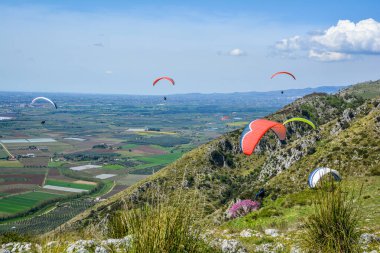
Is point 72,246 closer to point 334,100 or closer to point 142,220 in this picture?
point 142,220

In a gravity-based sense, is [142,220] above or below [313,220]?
above

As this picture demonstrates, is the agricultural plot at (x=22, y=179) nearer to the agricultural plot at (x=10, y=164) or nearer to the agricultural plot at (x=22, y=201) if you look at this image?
the agricultural plot at (x=22, y=201)

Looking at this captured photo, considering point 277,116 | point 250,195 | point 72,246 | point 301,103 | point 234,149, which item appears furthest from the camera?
point 301,103

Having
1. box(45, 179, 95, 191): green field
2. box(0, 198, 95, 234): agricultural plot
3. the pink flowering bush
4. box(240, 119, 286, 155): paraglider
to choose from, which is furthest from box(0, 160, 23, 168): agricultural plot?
box(240, 119, 286, 155): paraglider

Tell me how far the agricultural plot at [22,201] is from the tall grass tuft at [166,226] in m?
108

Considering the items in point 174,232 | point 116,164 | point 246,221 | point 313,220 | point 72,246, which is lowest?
point 116,164

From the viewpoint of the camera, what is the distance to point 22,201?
11588 cm

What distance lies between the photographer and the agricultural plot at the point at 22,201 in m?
106

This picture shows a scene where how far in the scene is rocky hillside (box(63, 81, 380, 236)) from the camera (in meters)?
37.6

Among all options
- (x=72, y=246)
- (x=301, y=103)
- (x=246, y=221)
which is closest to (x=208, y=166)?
(x=301, y=103)

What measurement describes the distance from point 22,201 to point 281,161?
8985cm

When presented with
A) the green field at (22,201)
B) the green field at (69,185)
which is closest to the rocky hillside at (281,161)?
the green field at (22,201)

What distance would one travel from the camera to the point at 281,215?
2519 centimetres

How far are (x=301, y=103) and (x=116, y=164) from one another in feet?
334
